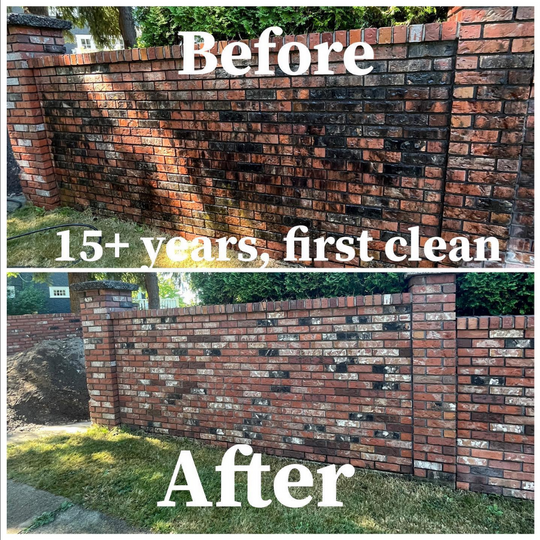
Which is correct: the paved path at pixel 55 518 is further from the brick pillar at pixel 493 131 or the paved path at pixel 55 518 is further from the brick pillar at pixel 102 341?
the brick pillar at pixel 493 131

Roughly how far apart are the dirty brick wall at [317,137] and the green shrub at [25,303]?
8.28 m

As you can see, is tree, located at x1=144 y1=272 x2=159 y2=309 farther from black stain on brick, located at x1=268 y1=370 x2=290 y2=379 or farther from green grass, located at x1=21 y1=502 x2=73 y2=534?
green grass, located at x1=21 y1=502 x2=73 y2=534

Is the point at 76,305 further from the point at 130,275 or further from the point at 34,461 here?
the point at 34,461

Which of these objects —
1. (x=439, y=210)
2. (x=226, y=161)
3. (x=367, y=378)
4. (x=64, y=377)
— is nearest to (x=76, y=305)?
(x=64, y=377)

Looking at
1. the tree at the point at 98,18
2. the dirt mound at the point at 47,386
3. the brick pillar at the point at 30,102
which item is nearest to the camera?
the brick pillar at the point at 30,102

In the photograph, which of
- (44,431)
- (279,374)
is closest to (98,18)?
(44,431)

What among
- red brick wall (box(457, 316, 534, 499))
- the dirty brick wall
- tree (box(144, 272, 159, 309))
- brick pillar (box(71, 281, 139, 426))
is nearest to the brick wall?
tree (box(144, 272, 159, 309))

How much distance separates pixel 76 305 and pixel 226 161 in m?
8.81

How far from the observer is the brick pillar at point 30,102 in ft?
15.7

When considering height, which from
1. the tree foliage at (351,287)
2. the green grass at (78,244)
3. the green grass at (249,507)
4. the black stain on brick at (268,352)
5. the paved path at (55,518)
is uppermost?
the green grass at (78,244)

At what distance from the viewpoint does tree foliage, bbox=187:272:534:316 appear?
128 inches

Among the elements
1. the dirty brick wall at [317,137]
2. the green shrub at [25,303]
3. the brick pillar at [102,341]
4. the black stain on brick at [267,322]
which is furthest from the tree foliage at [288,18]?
the green shrub at [25,303]

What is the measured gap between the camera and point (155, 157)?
4449 millimetres

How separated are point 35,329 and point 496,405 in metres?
9.02
